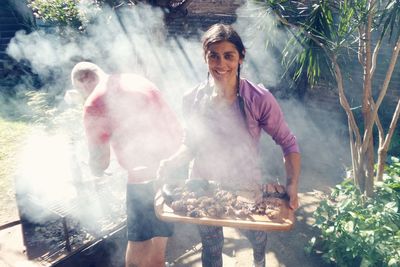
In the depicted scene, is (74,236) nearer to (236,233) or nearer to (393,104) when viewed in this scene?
(236,233)

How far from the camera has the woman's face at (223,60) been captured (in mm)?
2359

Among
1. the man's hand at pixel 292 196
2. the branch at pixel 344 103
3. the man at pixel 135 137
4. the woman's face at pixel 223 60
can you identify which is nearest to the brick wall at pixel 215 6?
the branch at pixel 344 103

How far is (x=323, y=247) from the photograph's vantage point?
3875 millimetres

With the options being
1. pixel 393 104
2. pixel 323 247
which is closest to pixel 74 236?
pixel 323 247

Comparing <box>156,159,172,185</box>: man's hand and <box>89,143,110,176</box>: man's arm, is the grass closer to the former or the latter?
<box>89,143,110,176</box>: man's arm

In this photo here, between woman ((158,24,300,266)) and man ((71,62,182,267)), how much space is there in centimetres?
21

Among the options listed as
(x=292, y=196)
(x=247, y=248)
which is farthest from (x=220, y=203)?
(x=247, y=248)

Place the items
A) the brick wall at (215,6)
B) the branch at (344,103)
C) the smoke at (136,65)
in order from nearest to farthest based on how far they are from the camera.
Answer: the branch at (344,103)
the smoke at (136,65)
the brick wall at (215,6)

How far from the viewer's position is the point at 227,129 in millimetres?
2641

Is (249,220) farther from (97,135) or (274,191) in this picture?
(97,135)

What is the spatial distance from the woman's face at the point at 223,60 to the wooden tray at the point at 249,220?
112 centimetres

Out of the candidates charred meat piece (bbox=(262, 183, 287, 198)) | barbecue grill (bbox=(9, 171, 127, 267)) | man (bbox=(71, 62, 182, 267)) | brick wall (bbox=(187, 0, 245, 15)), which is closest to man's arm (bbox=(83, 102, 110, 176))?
man (bbox=(71, 62, 182, 267))

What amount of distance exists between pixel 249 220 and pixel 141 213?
1.13 meters

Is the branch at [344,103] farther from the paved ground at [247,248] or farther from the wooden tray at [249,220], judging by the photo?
the wooden tray at [249,220]
